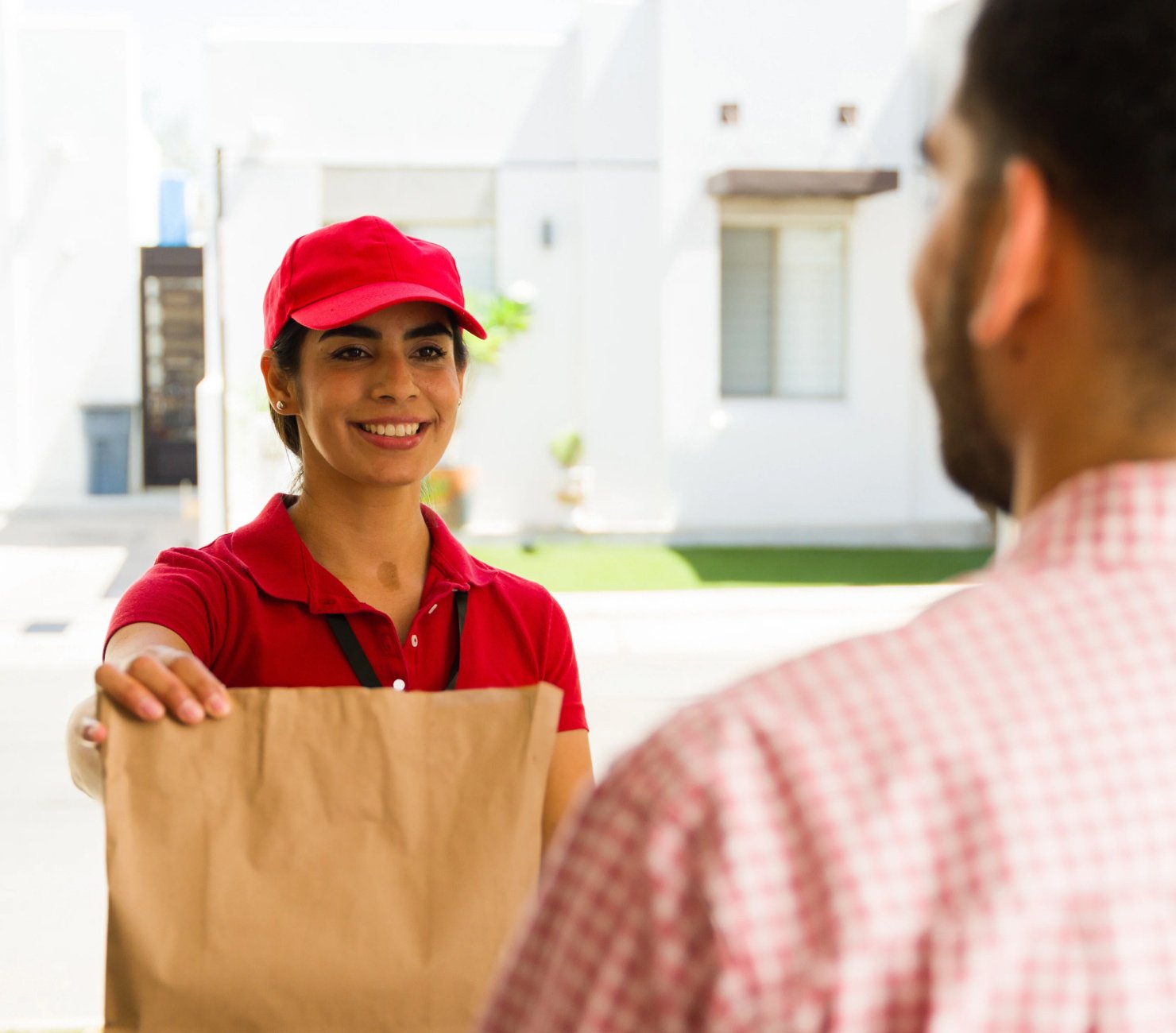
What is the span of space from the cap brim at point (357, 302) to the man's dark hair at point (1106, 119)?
4.04 feet

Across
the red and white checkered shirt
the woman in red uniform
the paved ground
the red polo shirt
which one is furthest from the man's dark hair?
the paved ground

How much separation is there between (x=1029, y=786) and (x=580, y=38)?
13802 millimetres

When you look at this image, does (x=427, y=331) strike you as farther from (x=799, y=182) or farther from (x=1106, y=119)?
(x=799, y=182)

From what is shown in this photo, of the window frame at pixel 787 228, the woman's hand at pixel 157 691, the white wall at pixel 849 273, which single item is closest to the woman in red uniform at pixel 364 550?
the woman's hand at pixel 157 691

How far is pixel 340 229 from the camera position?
1.91 meters

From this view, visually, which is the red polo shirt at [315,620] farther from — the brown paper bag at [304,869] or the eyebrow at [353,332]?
the brown paper bag at [304,869]

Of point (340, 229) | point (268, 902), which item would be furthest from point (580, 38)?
point (268, 902)

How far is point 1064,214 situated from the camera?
2.08 feet

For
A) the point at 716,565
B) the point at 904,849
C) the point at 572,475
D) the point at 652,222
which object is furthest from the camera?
the point at 652,222

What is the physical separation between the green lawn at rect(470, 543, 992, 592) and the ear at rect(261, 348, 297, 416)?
8.61 meters

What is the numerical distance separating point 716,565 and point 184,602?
1059 centimetres

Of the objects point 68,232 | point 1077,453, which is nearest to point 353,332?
point 1077,453

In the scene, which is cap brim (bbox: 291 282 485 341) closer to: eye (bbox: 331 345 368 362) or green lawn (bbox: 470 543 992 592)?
eye (bbox: 331 345 368 362)

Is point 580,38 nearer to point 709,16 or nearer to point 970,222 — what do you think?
point 709,16
